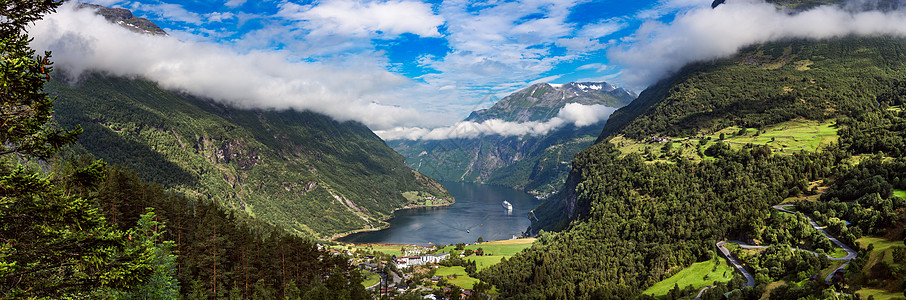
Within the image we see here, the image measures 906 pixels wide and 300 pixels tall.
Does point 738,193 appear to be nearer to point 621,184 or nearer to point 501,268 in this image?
point 621,184

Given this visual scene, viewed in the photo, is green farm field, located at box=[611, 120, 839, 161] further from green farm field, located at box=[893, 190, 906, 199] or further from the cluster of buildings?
the cluster of buildings

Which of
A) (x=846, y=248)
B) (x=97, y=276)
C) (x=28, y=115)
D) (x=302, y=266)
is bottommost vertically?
(x=846, y=248)

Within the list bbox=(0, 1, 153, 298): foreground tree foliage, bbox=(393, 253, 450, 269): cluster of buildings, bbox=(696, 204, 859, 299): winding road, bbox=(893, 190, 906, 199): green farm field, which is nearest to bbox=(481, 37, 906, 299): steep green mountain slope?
bbox=(893, 190, 906, 199): green farm field

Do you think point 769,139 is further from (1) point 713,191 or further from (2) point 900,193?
(2) point 900,193

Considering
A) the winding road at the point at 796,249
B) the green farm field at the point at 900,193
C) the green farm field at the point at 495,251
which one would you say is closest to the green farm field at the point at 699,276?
the winding road at the point at 796,249

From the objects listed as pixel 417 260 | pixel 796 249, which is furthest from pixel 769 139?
pixel 417 260

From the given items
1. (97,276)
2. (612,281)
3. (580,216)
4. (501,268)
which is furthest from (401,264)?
(97,276)

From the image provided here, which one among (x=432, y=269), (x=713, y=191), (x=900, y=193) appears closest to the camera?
(x=900, y=193)

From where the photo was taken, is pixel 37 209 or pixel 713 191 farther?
pixel 713 191
